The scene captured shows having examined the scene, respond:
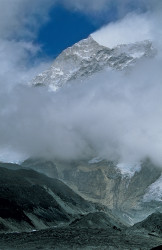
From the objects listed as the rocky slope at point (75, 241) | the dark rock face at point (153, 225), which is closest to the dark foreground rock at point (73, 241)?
the rocky slope at point (75, 241)

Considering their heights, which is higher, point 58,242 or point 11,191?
point 11,191

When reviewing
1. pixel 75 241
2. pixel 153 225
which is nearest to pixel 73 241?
pixel 75 241

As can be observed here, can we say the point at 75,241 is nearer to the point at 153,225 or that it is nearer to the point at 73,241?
the point at 73,241

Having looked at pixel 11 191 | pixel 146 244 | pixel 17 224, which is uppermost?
pixel 11 191

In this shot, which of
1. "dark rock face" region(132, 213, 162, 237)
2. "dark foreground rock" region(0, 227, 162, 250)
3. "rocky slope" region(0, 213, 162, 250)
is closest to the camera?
"dark foreground rock" region(0, 227, 162, 250)

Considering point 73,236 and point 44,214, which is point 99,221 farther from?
point 73,236

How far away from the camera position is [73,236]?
13512 centimetres

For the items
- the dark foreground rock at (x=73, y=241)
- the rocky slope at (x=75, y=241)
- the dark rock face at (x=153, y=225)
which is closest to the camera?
the dark foreground rock at (x=73, y=241)

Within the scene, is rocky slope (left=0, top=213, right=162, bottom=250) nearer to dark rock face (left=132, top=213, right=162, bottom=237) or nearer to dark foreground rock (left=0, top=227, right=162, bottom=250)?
dark foreground rock (left=0, top=227, right=162, bottom=250)

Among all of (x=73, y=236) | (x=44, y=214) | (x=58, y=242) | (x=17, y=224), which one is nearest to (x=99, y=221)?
(x=44, y=214)

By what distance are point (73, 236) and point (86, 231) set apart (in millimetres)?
18105

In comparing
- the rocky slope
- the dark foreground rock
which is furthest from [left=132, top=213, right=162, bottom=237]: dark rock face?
the dark foreground rock

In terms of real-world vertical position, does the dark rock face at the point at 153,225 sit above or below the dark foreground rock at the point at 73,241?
above

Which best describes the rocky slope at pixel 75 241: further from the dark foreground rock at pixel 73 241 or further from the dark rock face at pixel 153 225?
the dark rock face at pixel 153 225
